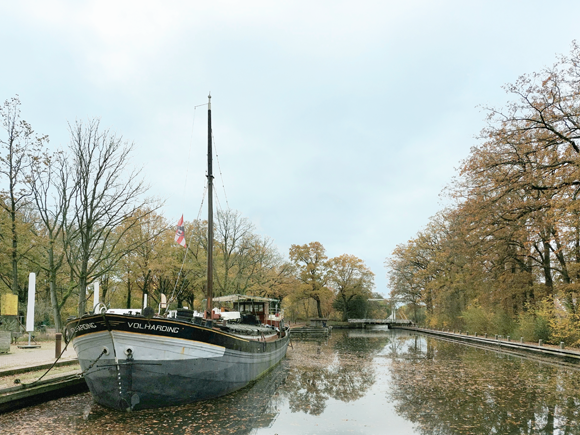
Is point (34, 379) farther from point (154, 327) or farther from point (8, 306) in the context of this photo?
point (8, 306)

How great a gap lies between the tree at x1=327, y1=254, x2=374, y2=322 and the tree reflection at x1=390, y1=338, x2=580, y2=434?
43.2m

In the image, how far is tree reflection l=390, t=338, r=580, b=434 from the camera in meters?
8.53

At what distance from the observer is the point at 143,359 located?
9.70 metres

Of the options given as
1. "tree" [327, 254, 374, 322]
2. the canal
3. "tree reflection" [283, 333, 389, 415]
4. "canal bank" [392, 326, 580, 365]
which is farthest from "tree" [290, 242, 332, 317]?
the canal

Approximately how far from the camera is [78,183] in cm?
1900

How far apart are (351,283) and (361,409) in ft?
174

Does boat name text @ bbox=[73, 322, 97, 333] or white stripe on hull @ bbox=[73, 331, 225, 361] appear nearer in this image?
white stripe on hull @ bbox=[73, 331, 225, 361]

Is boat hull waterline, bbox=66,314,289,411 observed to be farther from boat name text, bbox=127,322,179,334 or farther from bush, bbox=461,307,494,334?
bush, bbox=461,307,494,334

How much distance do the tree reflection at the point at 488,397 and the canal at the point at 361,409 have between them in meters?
0.02

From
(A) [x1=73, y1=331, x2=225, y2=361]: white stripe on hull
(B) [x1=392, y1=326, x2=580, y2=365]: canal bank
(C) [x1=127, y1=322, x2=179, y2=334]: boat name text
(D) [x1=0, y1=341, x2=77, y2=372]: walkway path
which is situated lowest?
(B) [x1=392, y1=326, x2=580, y2=365]: canal bank

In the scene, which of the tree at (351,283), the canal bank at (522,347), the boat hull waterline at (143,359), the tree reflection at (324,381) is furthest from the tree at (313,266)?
the boat hull waterline at (143,359)

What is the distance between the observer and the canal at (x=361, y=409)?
330 inches

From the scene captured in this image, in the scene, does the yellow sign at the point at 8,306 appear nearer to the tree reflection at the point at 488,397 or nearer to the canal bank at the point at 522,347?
the tree reflection at the point at 488,397

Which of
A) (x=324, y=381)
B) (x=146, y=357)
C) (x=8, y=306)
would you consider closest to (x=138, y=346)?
(x=146, y=357)
